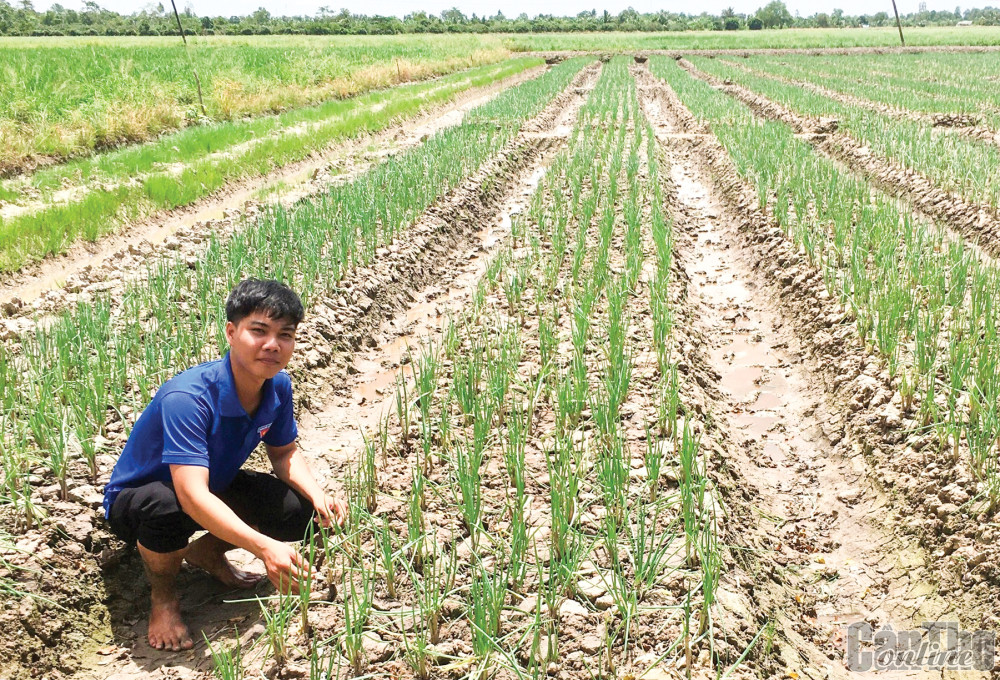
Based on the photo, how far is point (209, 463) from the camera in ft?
7.78

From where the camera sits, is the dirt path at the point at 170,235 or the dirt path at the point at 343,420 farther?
the dirt path at the point at 170,235

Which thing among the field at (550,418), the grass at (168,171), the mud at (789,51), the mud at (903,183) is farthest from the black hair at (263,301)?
the mud at (789,51)

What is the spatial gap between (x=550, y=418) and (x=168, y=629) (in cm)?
178

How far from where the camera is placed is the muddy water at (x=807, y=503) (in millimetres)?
2520

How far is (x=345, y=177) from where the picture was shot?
821 centimetres

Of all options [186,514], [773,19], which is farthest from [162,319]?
[773,19]

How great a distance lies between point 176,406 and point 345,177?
20.8ft

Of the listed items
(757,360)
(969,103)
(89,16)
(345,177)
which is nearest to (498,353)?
(757,360)

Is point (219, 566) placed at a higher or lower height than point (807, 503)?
higher

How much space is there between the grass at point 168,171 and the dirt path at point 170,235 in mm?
98

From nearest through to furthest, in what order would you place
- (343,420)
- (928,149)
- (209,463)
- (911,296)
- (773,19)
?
(209,463)
(343,420)
(911,296)
(928,149)
(773,19)

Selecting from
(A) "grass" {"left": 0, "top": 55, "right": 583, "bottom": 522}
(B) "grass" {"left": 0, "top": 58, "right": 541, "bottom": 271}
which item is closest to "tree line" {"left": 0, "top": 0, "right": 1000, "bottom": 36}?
(B) "grass" {"left": 0, "top": 58, "right": 541, "bottom": 271}

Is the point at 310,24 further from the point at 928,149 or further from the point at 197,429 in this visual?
the point at 197,429

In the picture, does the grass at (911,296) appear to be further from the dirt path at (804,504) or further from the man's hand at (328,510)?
the man's hand at (328,510)
